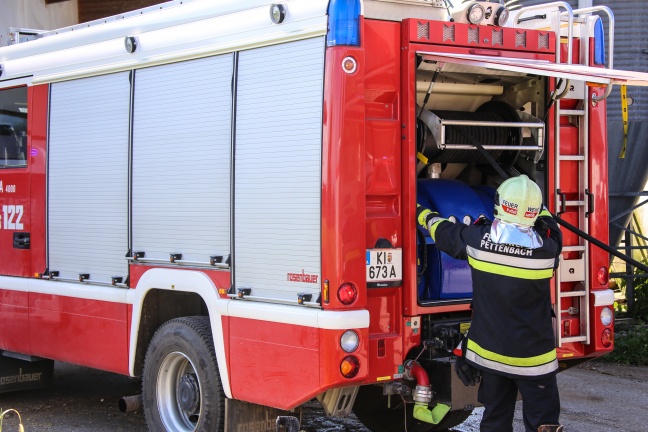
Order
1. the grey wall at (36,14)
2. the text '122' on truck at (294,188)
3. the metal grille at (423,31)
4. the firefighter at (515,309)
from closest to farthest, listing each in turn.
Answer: the firefighter at (515,309)
the text '122' on truck at (294,188)
the metal grille at (423,31)
the grey wall at (36,14)

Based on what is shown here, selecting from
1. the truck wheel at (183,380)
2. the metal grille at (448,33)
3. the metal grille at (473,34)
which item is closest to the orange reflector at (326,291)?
the truck wheel at (183,380)

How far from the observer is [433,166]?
6.22 meters

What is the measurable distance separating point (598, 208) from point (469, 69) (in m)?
1.38

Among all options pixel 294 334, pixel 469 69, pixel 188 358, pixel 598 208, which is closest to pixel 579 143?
pixel 598 208

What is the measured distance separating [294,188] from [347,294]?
2.30 ft

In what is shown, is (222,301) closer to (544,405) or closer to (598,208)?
(544,405)

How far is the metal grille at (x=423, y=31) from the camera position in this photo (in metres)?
5.44

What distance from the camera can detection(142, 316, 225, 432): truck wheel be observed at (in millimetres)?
5867

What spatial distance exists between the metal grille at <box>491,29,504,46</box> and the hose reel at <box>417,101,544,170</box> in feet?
1.64

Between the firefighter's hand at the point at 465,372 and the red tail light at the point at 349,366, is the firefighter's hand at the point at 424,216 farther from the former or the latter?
the red tail light at the point at 349,366

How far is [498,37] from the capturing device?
5.88 m

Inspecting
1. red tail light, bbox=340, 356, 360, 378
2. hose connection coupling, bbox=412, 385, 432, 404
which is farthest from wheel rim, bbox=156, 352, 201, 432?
hose connection coupling, bbox=412, 385, 432, 404

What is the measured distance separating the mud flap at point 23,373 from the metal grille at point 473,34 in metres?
4.65

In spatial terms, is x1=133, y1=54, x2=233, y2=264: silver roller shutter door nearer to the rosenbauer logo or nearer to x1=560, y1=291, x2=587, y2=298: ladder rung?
the rosenbauer logo
